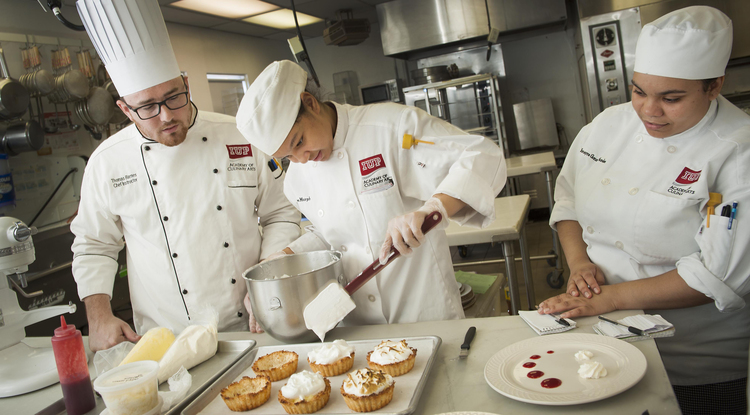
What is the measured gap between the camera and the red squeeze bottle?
127 centimetres

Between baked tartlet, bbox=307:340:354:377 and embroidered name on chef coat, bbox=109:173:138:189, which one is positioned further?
embroidered name on chef coat, bbox=109:173:138:189

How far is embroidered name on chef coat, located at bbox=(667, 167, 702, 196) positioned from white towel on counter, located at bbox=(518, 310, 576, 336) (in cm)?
52

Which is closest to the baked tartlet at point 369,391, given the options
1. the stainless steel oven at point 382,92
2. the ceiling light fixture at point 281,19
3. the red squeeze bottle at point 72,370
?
the red squeeze bottle at point 72,370

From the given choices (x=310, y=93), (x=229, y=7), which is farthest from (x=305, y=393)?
(x=229, y=7)

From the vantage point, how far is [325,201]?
68.9 inches

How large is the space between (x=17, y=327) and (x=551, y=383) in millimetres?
1673

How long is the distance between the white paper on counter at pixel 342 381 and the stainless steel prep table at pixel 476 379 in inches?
1.4

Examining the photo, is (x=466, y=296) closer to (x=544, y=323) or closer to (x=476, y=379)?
(x=544, y=323)

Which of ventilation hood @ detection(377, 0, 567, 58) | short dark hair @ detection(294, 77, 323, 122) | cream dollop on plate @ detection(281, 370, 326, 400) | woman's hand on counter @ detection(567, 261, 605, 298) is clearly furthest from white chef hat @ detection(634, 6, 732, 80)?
ventilation hood @ detection(377, 0, 567, 58)

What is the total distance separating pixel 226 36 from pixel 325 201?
6229 millimetres

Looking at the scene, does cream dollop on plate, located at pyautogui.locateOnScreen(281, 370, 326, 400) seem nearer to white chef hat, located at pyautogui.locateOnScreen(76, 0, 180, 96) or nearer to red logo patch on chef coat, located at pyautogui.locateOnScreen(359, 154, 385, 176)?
red logo patch on chef coat, located at pyautogui.locateOnScreen(359, 154, 385, 176)

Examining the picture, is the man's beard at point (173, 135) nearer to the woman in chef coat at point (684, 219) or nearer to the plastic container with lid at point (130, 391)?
the plastic container with lid at point (130, 391)

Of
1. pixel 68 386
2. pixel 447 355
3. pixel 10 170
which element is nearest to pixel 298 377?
pixel 447 355

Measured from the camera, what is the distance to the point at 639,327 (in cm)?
126
